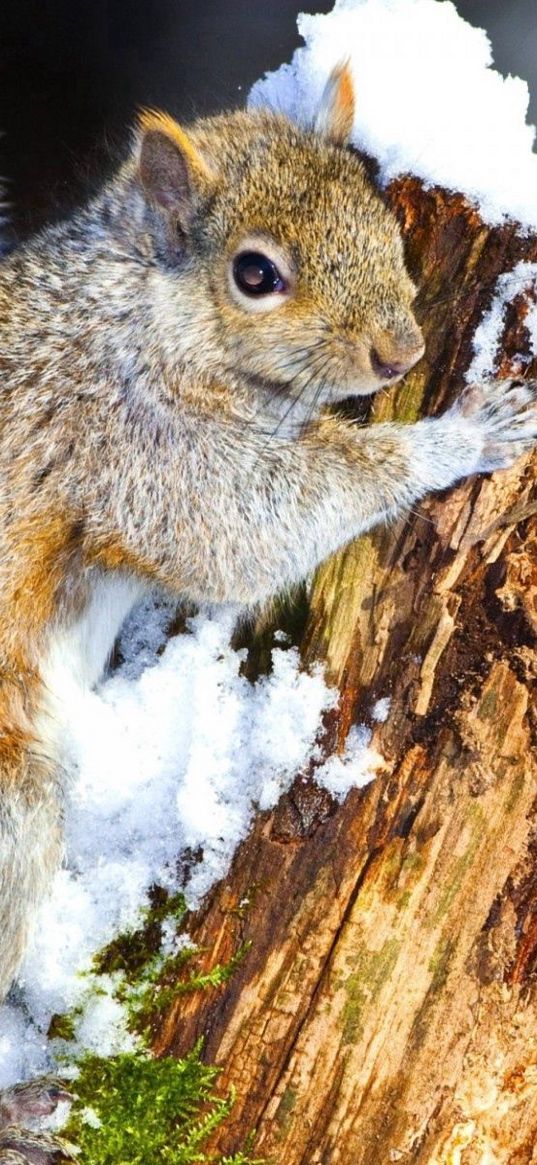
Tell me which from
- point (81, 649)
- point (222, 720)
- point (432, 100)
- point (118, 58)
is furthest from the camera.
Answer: point (118, 58)

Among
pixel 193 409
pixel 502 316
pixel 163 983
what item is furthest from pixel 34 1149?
pixel 502 316

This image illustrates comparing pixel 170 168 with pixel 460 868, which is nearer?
pixel 460 868

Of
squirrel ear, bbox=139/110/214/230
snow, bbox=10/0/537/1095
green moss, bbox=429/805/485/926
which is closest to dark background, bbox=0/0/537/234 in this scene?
snow, bbox=10/0/537/1095

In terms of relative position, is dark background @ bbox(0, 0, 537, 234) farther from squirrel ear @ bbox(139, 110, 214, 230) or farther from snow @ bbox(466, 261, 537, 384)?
snow @ bbox(466, 261, 537, 384)

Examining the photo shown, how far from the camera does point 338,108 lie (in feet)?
6.43

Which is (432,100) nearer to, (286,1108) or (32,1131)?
(286,1108)

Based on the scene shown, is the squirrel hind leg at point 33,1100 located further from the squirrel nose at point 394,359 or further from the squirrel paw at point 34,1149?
the squirrel nose at point 394,359

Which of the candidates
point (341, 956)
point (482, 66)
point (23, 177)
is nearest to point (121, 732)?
point (341, 956)

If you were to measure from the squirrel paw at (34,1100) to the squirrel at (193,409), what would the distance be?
0.19m

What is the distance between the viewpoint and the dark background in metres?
2.66

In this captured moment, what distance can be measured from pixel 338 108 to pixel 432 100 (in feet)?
0.54

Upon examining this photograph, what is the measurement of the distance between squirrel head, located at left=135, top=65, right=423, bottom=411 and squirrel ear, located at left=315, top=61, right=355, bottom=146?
0.36ft

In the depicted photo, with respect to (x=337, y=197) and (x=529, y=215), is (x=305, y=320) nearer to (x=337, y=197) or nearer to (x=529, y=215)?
(x=337, y=197)

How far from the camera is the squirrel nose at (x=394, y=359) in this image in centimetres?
175
